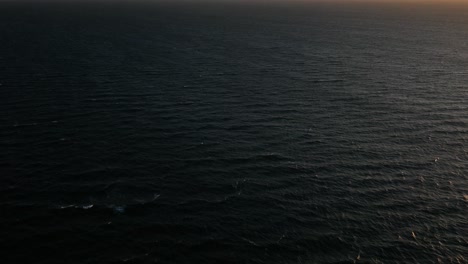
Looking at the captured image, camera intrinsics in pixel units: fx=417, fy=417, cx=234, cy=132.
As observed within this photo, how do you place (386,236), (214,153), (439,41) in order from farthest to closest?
(439,41) → (214,153) → (386,236)

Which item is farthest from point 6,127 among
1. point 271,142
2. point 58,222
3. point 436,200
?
point 436,200

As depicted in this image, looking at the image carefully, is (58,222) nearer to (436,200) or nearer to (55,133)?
(55,133)

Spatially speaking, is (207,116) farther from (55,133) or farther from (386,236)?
(386,236)

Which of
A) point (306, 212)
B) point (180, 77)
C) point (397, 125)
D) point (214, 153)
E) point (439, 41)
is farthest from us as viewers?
point (439, 41)

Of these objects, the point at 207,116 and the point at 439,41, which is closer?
the point at 207,116

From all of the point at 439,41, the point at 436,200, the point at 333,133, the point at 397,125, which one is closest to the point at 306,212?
the point at 436,200

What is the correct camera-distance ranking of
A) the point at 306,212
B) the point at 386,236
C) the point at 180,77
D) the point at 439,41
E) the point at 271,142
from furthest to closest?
the point at 439,41, the point at 180,77, the point at 271,142, the point at 306,212, the point at 386,236

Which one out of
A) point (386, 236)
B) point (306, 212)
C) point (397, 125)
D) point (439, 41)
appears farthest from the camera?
point (439, 41)
